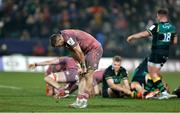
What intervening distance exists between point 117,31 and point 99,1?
2199mm

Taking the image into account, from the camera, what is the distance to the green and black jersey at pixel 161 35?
17109mm

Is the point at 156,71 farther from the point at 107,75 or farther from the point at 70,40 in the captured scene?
the point at 70,40

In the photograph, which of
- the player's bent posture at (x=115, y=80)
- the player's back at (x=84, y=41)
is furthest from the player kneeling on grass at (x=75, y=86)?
the player's back at (x=84, y=41)

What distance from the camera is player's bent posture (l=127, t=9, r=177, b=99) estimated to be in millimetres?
17078

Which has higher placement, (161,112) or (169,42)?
(169,42)

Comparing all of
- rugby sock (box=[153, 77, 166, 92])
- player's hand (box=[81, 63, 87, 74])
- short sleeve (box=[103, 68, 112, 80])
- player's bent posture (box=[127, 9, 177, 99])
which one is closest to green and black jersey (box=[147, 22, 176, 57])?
player's bent posture (box=[127, 9, 177, 99])

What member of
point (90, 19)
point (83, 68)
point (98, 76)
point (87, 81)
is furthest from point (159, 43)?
point (90, 19)

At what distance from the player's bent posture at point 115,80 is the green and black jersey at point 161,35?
3.32ft

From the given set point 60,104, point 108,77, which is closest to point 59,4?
point 108,77

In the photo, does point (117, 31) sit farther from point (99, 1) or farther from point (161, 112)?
point (161, 112)

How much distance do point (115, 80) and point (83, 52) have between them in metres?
2.64

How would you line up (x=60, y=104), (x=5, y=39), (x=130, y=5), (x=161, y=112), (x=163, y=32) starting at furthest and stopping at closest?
(x=130, y=5), (x=5, y=39), (x=163, y=32), (x=60, y=104), (x=161, y=112)

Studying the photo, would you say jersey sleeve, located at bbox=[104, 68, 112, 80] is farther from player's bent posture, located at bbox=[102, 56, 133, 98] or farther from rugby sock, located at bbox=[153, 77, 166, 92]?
rugby sock, located at bbox=[153, 77, 166, 92]

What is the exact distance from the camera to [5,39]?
1305 inches
